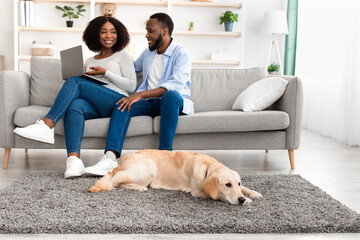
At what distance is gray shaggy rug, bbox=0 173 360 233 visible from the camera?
1598mm

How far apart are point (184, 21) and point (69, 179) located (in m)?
4.00

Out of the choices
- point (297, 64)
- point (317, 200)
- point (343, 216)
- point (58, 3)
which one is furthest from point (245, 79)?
point (58, 3)

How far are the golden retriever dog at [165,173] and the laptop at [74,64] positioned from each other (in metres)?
0.74

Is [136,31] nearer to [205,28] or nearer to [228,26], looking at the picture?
[205,28]

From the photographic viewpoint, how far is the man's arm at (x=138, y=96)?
8.51 feet

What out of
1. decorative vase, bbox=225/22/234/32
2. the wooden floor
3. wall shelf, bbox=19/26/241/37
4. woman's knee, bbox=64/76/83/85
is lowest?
the wooden floor

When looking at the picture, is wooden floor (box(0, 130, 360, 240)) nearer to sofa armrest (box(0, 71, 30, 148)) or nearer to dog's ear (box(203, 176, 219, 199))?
sofa armrest (box(0, 71, 30, 148))

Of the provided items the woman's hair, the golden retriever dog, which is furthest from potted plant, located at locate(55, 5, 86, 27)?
the golden retriever dog

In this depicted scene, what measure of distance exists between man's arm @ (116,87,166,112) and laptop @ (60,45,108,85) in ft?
0.74

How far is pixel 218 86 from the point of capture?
3283 mm

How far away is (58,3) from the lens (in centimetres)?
573

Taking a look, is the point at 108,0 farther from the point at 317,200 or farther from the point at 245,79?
the point at 317,200

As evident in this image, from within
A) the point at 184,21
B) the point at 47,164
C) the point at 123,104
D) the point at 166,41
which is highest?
the point at 184,21

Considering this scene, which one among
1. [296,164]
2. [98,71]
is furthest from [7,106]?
[296,164]
